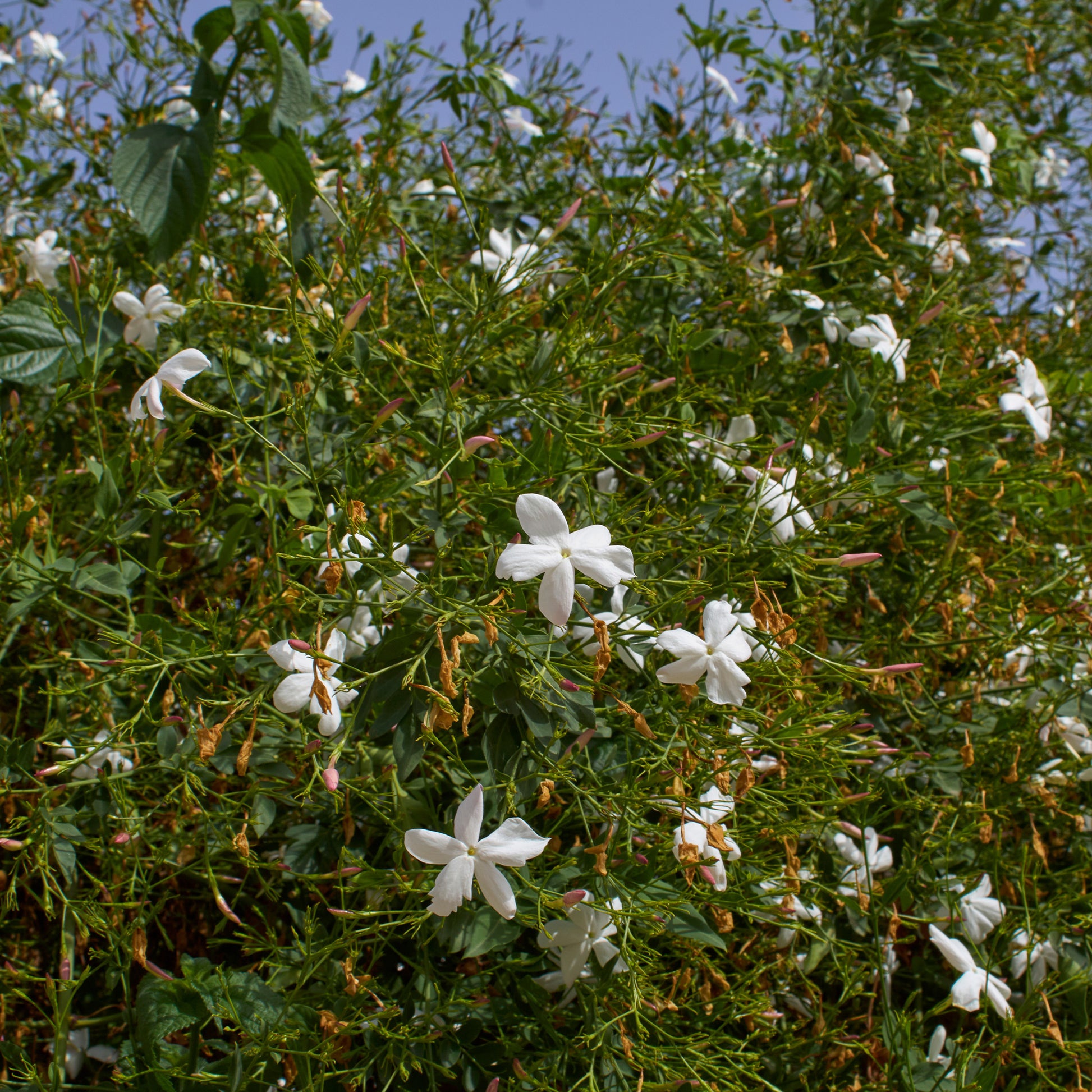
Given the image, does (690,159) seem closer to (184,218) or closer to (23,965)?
(184,218)

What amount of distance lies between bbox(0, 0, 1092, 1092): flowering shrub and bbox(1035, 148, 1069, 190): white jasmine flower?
0.65 metres

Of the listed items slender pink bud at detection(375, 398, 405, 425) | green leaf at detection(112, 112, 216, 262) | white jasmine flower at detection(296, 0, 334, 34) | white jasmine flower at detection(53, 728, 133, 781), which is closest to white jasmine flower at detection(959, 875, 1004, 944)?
slender pink bud at detection(375, 398, 405, 425)

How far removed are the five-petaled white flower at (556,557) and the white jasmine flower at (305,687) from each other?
0.24 m

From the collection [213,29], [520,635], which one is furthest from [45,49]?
[520,635]

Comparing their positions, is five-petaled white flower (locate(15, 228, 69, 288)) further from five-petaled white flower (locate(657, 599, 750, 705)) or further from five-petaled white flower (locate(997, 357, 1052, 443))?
five-petaled white flower (locate(997, 357, 1052, 443))

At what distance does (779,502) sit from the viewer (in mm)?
1173

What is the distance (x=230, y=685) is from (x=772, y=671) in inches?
26.6

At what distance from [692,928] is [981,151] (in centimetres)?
180

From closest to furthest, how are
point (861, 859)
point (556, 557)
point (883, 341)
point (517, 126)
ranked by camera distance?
A: point (556, 557) < point (861, 859) < point (883, 341) < point (517, 126)

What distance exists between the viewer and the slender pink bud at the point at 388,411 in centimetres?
99

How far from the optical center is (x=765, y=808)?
104 cm

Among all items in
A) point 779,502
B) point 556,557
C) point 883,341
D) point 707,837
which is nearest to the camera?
point 556,557

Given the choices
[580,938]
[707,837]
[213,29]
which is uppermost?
[213,29]

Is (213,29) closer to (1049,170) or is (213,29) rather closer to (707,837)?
(707,837)
